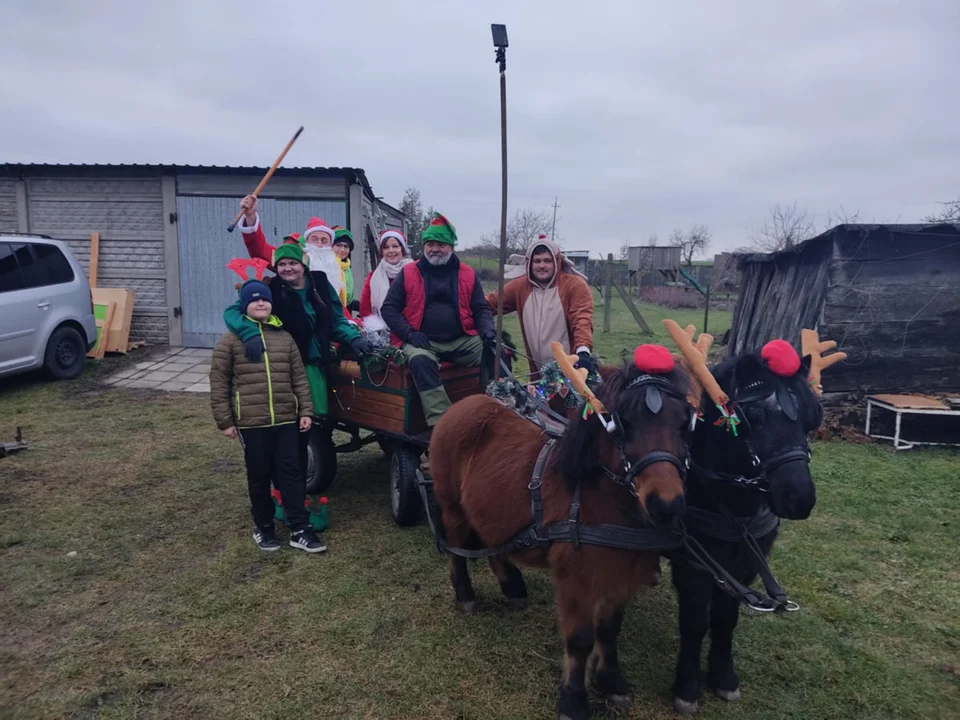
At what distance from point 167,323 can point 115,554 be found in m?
7.67

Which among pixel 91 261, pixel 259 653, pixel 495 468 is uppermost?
pixel 91 261

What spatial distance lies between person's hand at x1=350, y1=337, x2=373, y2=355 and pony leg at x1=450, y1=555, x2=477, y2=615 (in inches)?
65.5

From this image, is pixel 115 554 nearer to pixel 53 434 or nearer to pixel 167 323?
pixel 53 434

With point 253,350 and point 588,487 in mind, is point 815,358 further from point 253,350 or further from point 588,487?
point 253,350

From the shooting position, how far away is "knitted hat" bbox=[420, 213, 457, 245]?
4.45m

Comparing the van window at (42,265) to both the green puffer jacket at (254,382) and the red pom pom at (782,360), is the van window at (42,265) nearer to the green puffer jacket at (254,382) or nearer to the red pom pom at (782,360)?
the green puffer jacket at (254,382)

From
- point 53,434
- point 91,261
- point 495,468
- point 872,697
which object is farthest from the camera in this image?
point 91,261

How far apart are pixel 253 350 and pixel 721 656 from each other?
318 cm

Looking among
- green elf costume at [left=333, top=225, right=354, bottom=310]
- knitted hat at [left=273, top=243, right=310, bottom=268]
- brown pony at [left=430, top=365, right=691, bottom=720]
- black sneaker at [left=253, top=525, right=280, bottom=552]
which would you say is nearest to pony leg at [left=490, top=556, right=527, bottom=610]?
brown pony at [left=430, top=365, right=691, bottom=720]

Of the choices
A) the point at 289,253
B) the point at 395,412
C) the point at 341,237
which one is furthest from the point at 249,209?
the point at 341,237

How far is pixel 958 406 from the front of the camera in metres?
6.61

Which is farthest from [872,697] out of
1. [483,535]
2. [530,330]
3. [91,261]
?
[91,261]

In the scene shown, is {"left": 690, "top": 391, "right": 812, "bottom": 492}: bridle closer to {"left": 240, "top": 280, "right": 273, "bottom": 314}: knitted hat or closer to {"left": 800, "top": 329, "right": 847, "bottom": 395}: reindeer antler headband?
{"left": 800, "top": 329, "right": 847, "bottom": 395}: reindeer antler headband

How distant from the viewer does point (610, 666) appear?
2865 mm
